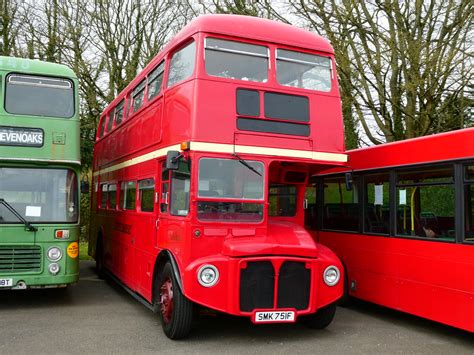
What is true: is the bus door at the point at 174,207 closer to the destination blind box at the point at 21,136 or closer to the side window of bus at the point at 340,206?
the destination blind box at the point at 21,136

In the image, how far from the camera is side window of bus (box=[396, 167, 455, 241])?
6867mm

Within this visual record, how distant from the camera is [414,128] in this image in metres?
14.8

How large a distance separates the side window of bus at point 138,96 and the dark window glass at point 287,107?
3129mm

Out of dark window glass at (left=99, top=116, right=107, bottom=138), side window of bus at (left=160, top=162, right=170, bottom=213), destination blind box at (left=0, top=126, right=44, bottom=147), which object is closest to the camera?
side window of bus at (left=160, top=162, right=170, bottom=213)

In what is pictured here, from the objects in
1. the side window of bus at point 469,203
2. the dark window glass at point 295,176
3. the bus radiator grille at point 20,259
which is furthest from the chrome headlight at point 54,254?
the side window of bus at point 469,203

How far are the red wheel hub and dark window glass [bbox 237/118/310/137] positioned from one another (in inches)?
87.5

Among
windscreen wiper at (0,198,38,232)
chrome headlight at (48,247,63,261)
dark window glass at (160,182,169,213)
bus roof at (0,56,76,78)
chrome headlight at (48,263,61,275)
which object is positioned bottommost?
chrome headlight at (48,263,61,275)

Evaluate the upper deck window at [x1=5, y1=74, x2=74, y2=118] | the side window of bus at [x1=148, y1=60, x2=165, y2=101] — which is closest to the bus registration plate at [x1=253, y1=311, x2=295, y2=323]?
the side window of bus at [x1=148, y1=60, x2=165, y2=101]

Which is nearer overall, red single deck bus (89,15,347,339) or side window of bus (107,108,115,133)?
red single deck bus (89,15,347,339)

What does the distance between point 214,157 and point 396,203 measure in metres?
2.89

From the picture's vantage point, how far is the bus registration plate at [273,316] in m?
6.38

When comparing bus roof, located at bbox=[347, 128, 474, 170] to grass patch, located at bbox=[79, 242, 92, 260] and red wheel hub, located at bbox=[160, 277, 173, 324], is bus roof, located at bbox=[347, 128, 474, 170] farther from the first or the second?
grass patch, located at bbox=[79, 242, 92, 260]

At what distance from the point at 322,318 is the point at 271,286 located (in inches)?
Answer: 47.5

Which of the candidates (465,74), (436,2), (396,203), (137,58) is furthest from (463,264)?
(137,58)
